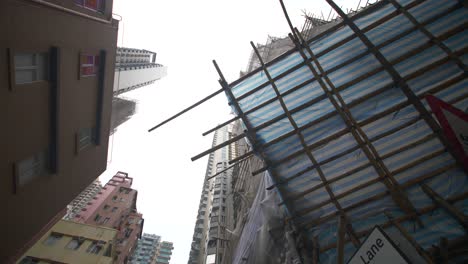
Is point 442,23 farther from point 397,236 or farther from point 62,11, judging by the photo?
point 62,11

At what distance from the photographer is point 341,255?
2.93 meters

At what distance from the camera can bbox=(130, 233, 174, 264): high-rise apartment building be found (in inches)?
4522

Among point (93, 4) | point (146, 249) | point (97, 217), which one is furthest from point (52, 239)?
point (146, 249)

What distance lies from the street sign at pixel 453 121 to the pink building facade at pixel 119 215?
38.3m

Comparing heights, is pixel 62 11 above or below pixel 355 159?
above

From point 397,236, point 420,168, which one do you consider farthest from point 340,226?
point 420,168

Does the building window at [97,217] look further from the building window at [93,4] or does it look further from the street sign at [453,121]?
the street sign at [453,121]

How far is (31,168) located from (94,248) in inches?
681

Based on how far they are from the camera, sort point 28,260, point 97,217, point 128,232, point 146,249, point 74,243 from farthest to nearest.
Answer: point 146,249 < point 128,232 < point 97,217 < point 74,243 < point 28,260

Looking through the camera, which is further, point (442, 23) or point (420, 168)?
point (442, 23)

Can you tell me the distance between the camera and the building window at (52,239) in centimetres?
1922

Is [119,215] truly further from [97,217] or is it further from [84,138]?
[84,138]

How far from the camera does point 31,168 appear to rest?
7.46m

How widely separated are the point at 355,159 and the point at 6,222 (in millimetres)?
9654
